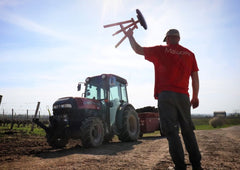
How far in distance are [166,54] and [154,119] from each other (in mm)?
→ 9071

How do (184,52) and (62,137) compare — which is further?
(62,137)

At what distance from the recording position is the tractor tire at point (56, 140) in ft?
20.0

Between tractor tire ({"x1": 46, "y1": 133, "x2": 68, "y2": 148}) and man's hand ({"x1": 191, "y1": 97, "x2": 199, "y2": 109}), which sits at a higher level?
man's hand ({"x1": 191, "y1": 97, "x2": 199, "y2": 109})

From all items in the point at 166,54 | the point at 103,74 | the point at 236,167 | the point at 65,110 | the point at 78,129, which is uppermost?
the point at 103,74

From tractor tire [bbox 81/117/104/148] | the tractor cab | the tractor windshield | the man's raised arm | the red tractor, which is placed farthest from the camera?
the tractor windshield

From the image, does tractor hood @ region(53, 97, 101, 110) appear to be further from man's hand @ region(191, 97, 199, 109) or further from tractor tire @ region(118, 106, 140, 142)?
man's hand @ region(191, 97, 199, 109)

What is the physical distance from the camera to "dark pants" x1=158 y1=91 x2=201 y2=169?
8.02ft

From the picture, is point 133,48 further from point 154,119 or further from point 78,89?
point 154,119

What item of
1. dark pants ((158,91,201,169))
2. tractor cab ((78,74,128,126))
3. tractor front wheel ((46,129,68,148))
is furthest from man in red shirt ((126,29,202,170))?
tractor cab ((78,74,128,126))

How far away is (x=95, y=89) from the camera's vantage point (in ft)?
26.2

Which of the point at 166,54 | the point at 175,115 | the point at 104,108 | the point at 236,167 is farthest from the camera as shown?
the point at 104,108

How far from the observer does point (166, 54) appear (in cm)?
270

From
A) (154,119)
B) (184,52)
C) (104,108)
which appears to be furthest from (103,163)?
(154,119)

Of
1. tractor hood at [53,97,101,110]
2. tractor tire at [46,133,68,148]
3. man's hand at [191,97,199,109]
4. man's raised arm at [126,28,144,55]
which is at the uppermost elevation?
man's raised arm at [126,28,144,55]
